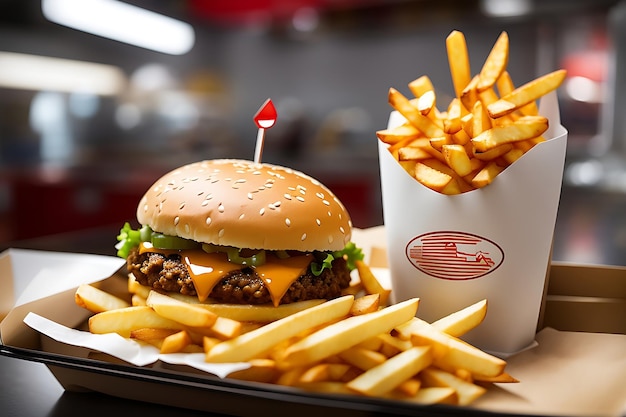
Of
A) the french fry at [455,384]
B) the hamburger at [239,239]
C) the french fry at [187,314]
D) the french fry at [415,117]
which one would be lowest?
the french fry at [455,384]

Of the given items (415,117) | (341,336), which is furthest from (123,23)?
(341,336)

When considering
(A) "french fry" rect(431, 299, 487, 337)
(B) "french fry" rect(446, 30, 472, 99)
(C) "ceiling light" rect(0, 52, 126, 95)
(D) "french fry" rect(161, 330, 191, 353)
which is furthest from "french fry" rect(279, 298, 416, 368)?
(C) "ceiling light" rect(0, 52, 126, 95)

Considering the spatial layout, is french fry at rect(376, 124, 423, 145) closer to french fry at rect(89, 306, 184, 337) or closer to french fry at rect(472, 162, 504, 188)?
french fry at rect(472, 162, 504, 188)

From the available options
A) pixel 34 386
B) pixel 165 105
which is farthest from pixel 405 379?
pixel 165 105

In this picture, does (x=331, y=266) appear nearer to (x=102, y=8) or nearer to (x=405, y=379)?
(x=405, y=379)

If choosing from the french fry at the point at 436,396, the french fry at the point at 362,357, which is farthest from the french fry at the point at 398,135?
the french fry at the point at 436,396

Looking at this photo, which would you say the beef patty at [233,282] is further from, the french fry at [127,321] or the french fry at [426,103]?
the french fry at [426,103]
